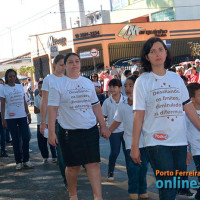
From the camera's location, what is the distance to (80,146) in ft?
17.0

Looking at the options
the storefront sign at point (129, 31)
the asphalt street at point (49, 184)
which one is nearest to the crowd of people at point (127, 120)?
the asphalt street at point (49, 184)

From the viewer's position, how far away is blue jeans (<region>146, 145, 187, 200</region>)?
3.77 meters

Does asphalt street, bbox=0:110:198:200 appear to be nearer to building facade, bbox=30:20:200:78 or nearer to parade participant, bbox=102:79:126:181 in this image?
parade participant, bbox=102:79:126:181

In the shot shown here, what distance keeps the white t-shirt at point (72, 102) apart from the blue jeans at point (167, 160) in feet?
4.70

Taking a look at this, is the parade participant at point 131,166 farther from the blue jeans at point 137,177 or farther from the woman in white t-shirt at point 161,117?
the woman in white t-shirt at point 161,117

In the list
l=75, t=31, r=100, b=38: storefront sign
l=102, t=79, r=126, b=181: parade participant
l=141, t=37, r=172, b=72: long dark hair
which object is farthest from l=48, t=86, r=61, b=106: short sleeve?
l=75, t=31, r=100, b=38: storefront sign

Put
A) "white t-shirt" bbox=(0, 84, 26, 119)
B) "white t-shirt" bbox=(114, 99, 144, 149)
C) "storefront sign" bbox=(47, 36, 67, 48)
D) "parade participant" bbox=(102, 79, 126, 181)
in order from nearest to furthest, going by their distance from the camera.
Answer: "white t-shirt" bbox=(114, 99, 144, 149)
"parade participant" bbox=(102, 79, 126, 181)
"white t-shirt" bbox=(0, 84, 26, 119)
"storefront sign" bbox=(47, 36, 67, 48)

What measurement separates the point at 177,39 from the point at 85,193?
115ft

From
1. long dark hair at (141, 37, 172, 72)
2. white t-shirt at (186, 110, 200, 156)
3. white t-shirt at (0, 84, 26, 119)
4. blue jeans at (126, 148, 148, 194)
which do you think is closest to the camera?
long dark hair at (141, 37, 172, 72)

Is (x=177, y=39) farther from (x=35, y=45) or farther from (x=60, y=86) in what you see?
(x=60, y=86)

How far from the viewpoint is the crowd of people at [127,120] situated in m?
3.88

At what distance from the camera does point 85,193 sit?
20.2 ft

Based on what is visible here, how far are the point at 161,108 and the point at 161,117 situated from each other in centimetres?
8

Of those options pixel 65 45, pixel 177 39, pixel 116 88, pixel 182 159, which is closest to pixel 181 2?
pixel 177 39
